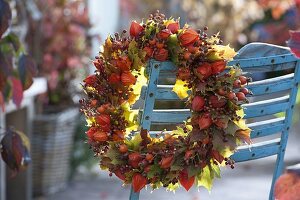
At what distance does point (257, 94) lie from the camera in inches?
72.8

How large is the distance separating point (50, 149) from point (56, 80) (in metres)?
0.48

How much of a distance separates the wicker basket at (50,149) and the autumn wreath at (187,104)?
8.40ft

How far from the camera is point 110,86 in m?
1.82

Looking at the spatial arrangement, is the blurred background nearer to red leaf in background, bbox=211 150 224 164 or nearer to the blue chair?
the blue chair

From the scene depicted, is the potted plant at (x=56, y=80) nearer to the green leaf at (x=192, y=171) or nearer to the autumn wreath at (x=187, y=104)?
the autumn wreath at (x=187, y=104)

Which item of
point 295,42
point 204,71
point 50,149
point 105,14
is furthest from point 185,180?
point 105,14

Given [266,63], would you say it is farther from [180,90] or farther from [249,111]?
[180,90]

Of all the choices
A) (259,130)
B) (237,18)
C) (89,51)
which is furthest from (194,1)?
(259,130)

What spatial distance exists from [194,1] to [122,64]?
5.40 meters

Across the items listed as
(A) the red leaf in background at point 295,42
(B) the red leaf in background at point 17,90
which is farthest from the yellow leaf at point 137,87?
(B) the red leaf in background at point 17,90

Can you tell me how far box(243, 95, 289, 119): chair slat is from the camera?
1872 millimetres

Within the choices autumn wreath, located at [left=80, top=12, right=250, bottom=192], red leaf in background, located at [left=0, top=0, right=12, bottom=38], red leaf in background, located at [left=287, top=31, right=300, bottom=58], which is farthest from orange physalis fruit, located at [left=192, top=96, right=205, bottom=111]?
red leaf in background, located at [left=0, top=0, right=12, bottom=38]

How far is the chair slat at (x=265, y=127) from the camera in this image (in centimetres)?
191

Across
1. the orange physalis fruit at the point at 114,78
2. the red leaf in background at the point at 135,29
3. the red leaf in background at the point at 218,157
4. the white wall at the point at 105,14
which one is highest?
the white wall at the point at 105,14
